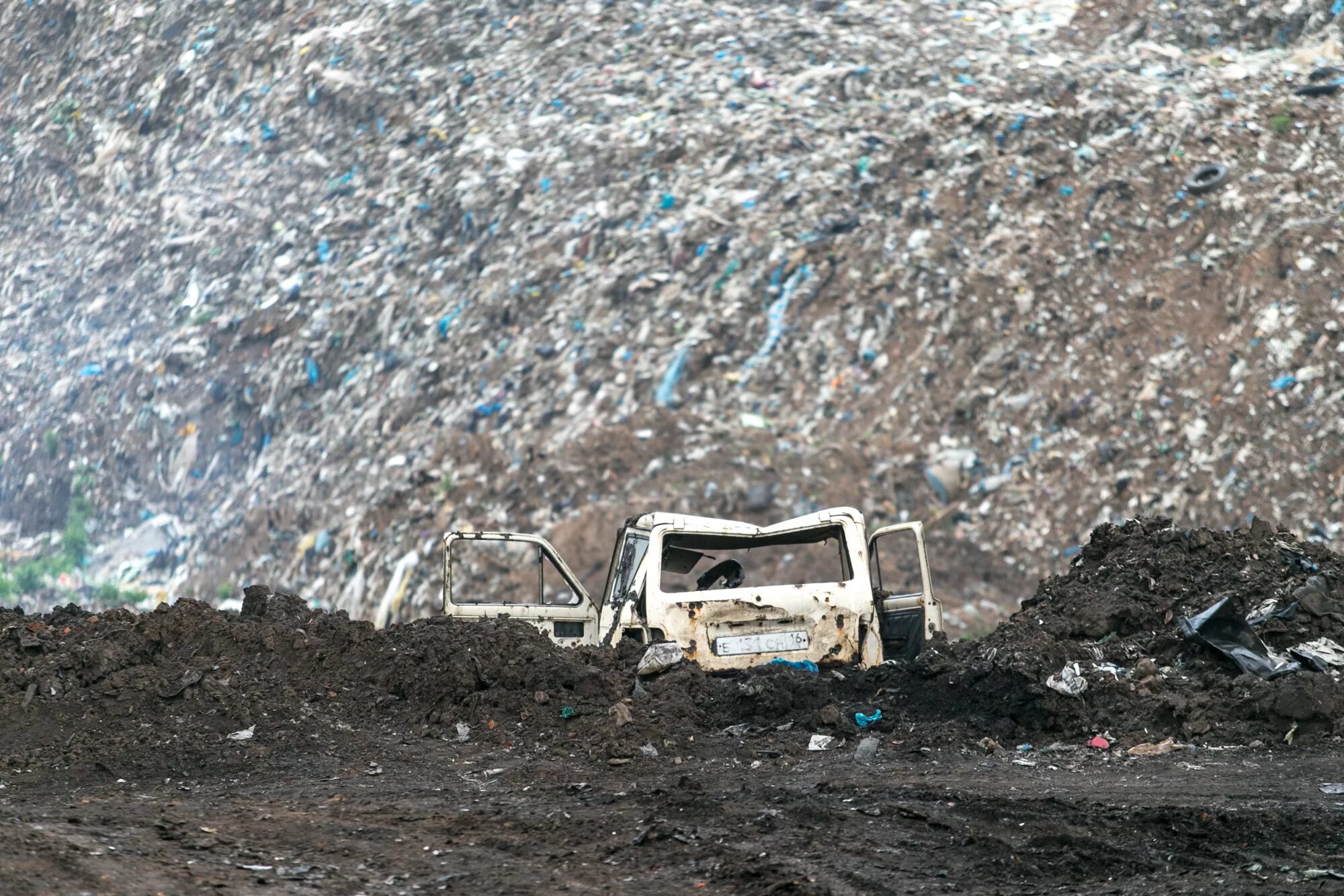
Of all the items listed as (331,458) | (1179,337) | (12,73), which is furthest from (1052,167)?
(12,73)

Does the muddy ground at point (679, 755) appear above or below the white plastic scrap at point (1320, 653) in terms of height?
above

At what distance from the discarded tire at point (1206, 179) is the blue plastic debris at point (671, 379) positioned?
5.26 m

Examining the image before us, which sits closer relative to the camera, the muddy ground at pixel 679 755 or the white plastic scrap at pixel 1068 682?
the muddy ground at pixel 679 755

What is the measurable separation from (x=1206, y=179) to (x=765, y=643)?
28.6ft

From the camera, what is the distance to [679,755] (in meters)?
6.13

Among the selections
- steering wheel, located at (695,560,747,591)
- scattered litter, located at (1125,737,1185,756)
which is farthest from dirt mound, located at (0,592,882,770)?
scattered litter, located at (1125,737,1185,756)

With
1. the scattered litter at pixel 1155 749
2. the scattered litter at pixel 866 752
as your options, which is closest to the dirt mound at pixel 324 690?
the scattered litter at pixel 866 752

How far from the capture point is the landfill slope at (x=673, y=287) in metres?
11.7

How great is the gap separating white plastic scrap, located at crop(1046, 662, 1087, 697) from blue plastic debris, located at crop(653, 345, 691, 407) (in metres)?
6.09

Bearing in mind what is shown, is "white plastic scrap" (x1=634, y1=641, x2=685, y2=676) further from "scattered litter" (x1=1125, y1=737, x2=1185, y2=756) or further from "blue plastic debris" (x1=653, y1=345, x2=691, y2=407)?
"blue plastic debris" (x1=653, y1=345, x2=691, y2=407)

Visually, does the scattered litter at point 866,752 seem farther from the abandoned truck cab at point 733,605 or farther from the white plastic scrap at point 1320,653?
the white plastic scrap at point 1320,653

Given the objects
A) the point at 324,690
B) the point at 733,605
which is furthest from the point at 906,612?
the point at 324,690

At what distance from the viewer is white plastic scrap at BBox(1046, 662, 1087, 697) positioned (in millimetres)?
6441

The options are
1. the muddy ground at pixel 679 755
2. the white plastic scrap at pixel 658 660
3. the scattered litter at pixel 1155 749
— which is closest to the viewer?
the muddy ground at pixel 679 755
